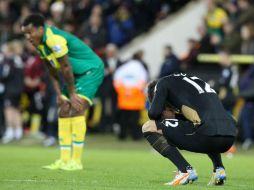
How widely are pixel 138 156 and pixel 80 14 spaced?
432 inches

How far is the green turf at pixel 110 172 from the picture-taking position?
10586mm

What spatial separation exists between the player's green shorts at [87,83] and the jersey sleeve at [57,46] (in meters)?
0.75

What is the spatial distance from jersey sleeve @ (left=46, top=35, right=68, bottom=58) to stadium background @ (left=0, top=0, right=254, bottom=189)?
631 cm

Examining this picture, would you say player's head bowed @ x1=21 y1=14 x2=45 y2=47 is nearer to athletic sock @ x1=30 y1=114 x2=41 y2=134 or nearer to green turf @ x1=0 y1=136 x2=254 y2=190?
green turf @ x1=0 y1=136 x2=254 y2=190

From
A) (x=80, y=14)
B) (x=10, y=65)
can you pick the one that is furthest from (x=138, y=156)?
(x=80, y=14)

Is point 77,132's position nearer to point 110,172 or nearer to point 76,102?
point 76,102

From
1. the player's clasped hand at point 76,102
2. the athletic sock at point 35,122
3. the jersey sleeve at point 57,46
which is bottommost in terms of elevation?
the athletic sock at point 35,122

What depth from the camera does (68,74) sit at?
42.3 ft

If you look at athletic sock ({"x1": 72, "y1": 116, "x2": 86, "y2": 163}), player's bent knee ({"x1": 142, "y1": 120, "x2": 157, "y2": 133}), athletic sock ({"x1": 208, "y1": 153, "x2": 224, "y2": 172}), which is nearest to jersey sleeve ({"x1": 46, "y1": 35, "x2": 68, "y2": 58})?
athletic sock ({"x1": 72, "y1": 116, "x2": 86, "y2": 163})

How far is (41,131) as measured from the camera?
24.7 meters

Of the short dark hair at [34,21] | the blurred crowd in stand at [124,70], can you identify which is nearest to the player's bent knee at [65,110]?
the short dark hair at [34,21]

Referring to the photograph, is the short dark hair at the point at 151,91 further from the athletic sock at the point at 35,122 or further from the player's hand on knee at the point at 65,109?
the athletic sock at the point at 35,122

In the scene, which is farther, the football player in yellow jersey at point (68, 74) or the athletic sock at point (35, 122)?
the athletic sock at point (35, 122)

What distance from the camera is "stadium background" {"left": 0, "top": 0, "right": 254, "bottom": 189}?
72.8ft
